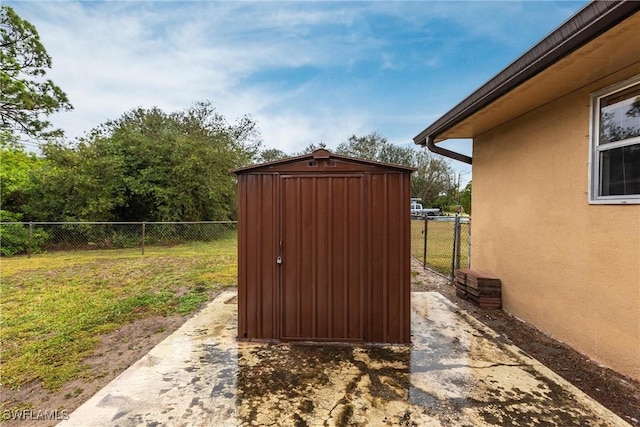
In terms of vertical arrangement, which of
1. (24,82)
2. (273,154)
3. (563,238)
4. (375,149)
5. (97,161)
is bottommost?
(563,238)

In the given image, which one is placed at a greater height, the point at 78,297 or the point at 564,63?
the point at 564,63

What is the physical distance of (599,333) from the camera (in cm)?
273

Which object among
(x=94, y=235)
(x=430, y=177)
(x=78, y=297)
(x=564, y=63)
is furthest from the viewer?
(x=430, y=177)

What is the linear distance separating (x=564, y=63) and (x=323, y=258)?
9.03ft

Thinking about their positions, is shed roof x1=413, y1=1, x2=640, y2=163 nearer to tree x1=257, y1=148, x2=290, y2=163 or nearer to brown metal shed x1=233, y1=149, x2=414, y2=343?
brown metal shed x1=233, y1=149, x2=414, y2=343

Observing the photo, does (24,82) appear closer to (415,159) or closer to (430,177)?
(415,159)

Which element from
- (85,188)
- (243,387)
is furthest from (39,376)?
(85,188)

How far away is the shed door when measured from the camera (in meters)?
3.07

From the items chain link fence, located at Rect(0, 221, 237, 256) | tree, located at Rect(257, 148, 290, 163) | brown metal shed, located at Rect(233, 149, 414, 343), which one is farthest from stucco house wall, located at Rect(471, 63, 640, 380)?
tree, located at Rect(257, 148, 290, 163)

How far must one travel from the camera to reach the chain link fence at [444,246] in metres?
5.75

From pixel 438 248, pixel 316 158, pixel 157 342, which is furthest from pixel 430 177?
pixel 157 342

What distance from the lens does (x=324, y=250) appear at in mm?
3109

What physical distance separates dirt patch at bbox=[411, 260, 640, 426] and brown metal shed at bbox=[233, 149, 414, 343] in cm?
136

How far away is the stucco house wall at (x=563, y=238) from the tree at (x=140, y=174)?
35.9 feet
